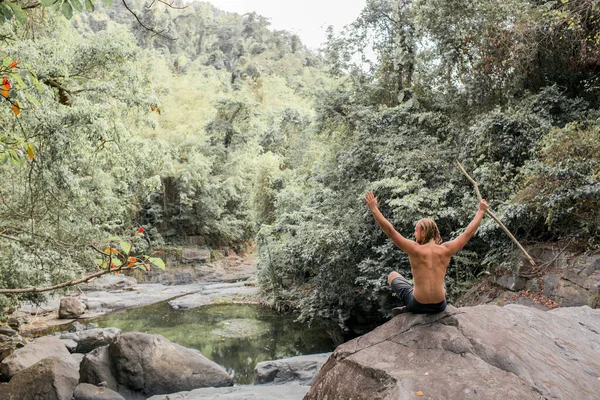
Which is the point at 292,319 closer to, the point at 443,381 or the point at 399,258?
the point at 399,258

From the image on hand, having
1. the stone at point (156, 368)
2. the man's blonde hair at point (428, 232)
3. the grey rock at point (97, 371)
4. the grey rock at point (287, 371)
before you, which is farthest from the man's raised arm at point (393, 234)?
the grey rock at point (97, 371)

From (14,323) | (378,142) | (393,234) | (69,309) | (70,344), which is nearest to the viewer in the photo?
(393,234)

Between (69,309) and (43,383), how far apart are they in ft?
24.6

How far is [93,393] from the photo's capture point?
252 inches

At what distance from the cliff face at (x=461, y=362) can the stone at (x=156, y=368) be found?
15.7 feet

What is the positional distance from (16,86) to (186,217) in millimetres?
21861

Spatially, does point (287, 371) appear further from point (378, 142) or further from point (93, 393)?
point (378, 142)

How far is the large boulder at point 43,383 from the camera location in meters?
6.09

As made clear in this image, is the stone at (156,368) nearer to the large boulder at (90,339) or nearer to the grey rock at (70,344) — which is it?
the large boulder at (90,339)

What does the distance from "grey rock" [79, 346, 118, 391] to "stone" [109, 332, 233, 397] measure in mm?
97

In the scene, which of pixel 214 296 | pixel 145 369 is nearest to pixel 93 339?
pixel 145 369

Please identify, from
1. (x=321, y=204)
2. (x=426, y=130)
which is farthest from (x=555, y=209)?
(x=321, y=204)

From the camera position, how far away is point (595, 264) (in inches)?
240

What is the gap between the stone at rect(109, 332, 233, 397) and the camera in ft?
23.4
